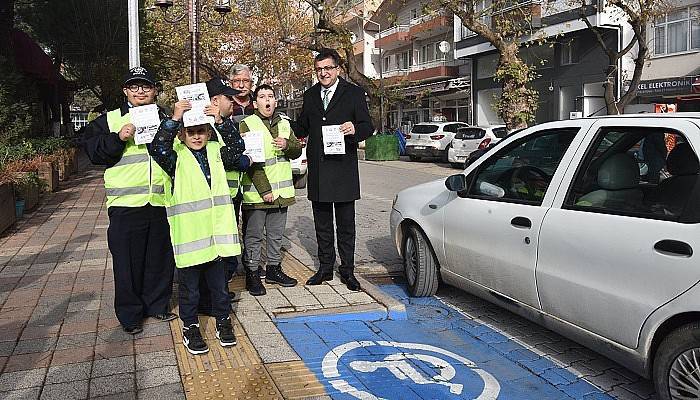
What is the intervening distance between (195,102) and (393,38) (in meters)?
42.5

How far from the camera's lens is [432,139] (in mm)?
26797

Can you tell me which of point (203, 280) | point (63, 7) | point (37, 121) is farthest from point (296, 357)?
point (63, 7)

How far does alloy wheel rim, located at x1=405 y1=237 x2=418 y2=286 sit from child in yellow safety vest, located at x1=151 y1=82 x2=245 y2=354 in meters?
2.01

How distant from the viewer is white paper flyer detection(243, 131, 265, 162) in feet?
17.5

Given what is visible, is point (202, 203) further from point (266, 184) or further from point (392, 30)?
point (392, 30)

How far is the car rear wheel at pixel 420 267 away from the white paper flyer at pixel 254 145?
5.24ft

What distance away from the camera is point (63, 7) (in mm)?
22250

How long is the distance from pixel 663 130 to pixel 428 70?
37.1m

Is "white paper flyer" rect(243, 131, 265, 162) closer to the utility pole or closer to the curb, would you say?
the curb

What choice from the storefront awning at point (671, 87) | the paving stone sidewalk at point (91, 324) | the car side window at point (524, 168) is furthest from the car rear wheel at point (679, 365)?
the storefront awning at point (671, 87)

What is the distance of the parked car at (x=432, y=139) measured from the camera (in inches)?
1043

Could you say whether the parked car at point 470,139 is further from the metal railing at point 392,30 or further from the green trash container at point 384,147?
the metal railing at point 392,30

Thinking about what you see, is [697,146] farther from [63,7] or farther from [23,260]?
[63,7]

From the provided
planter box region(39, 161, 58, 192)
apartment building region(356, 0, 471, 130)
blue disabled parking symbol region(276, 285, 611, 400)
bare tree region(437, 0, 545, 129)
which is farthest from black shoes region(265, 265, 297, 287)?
apartment building region(356, 0, 471, 130)
